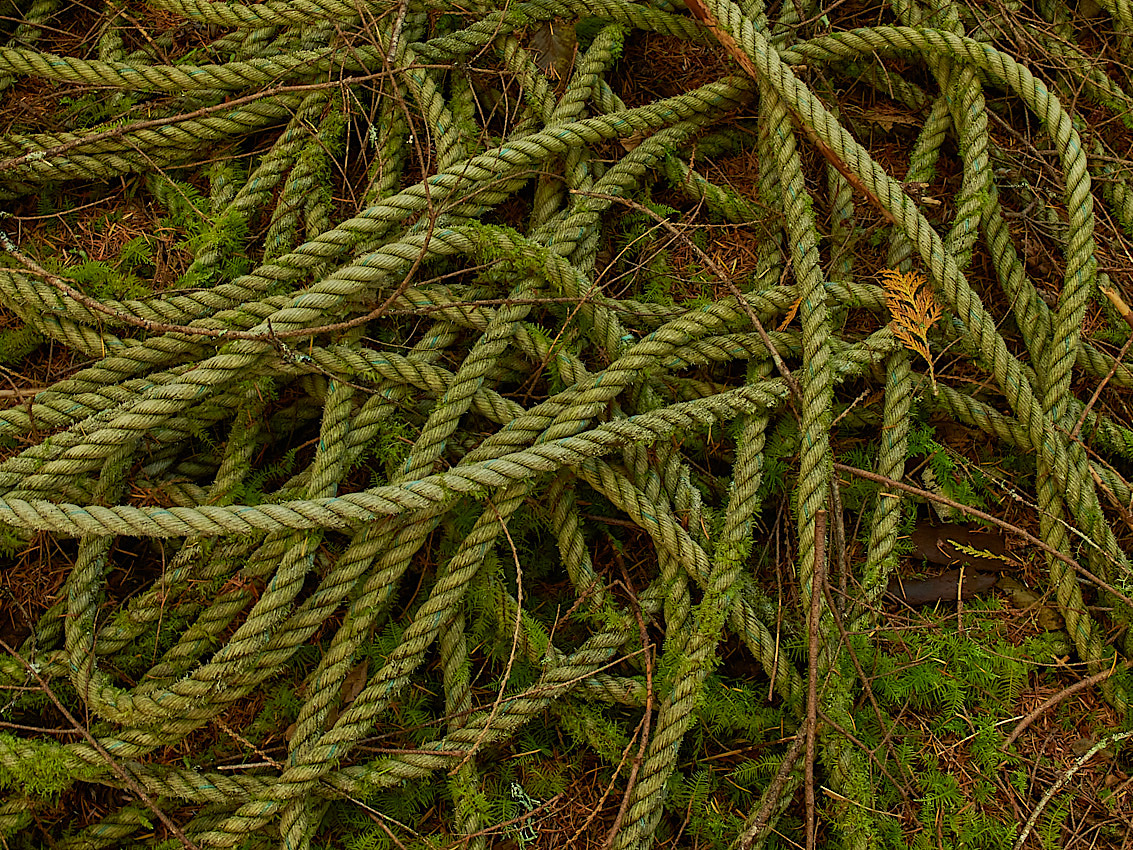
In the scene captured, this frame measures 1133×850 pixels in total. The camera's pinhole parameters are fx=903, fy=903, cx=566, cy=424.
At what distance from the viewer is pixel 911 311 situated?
218cm

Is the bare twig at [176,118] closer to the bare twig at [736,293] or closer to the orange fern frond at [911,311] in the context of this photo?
the bare twig at [736,293]

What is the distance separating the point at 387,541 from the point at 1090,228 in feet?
6.20

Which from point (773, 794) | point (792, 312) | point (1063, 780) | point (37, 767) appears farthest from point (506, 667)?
point (1063, 780)

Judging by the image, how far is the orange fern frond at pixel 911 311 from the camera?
2162 millimetres

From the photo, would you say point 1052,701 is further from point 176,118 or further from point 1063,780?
point 176,118

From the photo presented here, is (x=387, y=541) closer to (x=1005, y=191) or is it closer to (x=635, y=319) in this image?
(x=635, y=319)

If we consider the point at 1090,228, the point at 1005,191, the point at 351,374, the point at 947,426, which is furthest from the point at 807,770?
the point at 1005,191

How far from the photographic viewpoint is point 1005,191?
8.28 feet

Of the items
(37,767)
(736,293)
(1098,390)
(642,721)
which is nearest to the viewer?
(37,767)

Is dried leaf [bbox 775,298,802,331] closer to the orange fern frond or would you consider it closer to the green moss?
the orange fern frond

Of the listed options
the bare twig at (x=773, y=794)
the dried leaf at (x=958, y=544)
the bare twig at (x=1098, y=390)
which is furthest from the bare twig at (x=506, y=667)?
the bare twig at (x=1098, y=390)

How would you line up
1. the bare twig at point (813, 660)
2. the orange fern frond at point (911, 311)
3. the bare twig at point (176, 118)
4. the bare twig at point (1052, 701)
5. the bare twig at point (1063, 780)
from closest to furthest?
the bare twig at point (813, 660)
the bare twig at point (1063, 780)
the bare twig at point (1052, 701)
the orange fern frond at point (911, 311)
the bare twig at point (176, 118)

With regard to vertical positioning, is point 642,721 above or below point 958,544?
above

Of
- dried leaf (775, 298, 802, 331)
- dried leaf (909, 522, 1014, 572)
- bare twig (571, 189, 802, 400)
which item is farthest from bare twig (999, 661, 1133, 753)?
dried leaf (775, 298, 802, 331)
